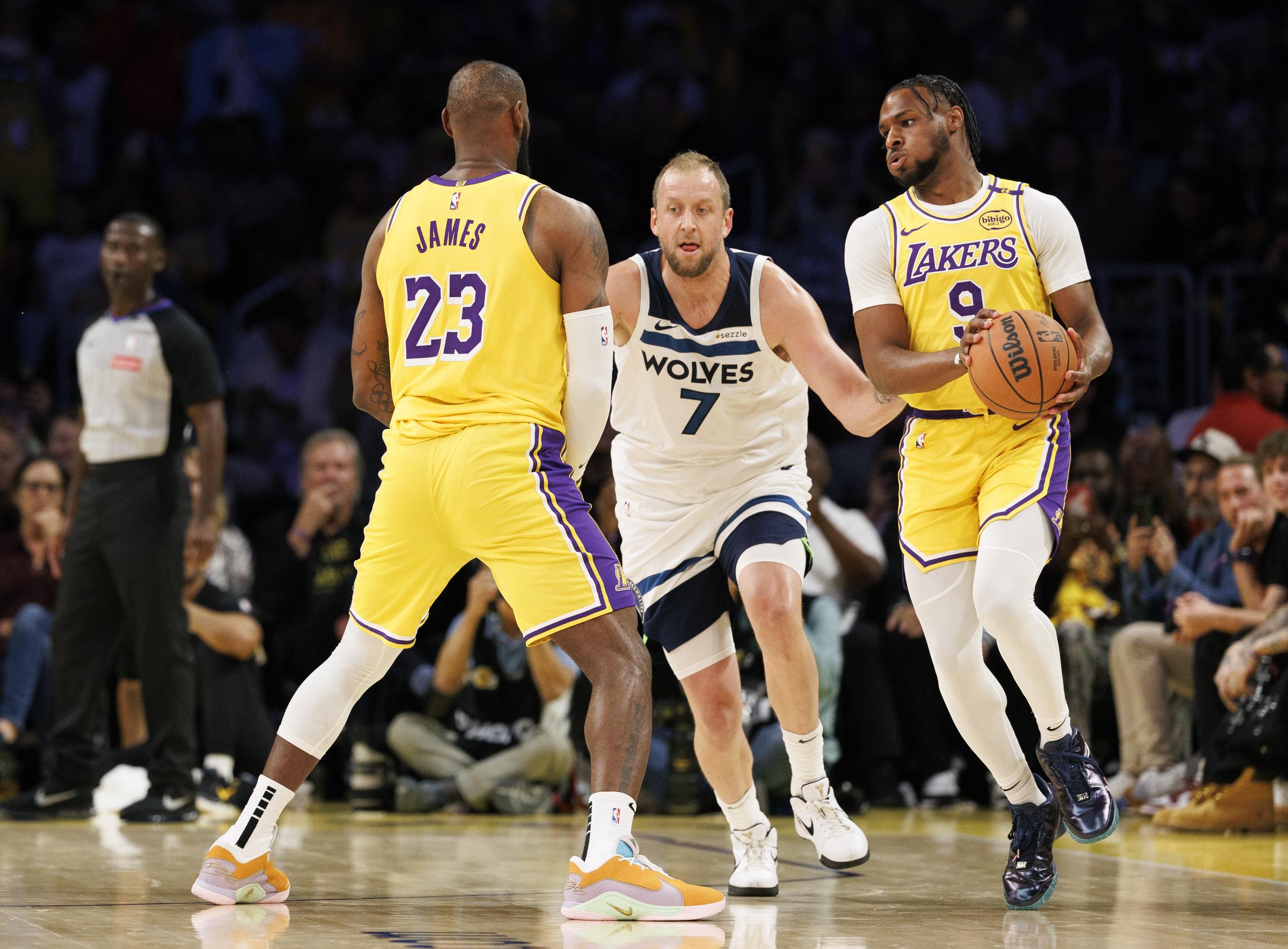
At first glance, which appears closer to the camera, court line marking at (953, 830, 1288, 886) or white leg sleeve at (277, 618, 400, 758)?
white leg sleeve at (277, 618, 400, 758)

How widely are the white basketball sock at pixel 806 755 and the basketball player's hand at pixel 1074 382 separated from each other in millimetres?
1269

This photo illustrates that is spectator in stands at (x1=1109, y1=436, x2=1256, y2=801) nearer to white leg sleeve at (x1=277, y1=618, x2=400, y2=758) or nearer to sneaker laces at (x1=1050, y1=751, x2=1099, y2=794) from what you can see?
sneaker laces at (x1=1050, y1=751, x2=1099, y2=794)

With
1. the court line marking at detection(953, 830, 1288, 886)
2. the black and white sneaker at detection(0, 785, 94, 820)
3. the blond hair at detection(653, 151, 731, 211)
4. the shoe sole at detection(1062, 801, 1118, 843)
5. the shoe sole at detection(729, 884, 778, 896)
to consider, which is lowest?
the black and white sneaker at detection(0, 785, 94, 820)

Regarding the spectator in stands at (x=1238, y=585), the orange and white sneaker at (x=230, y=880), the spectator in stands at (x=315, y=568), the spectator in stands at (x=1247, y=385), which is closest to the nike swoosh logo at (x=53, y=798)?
the spectator in stands at (x=315, y=568)

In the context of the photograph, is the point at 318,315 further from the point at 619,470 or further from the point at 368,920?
the point at 368,920

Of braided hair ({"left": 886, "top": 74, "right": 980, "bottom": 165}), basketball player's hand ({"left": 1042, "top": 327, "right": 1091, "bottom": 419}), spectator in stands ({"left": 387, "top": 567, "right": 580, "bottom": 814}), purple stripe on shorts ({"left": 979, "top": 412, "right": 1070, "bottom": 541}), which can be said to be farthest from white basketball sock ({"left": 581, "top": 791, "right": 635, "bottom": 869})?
spectator in stands ({"left": 387, "top": 567, "right": 580, "bottom": 814})

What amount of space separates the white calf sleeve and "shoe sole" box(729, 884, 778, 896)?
0.77 meters

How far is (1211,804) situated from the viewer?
7434 millimetres

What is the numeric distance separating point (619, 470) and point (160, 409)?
2.86m

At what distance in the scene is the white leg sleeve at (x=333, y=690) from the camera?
4.68 metres

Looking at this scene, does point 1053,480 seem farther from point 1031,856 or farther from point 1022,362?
point 1031,856

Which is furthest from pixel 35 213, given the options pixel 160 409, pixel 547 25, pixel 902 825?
pixel 902 825

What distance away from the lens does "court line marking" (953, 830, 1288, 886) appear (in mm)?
5707

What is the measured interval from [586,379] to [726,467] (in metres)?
0.95
